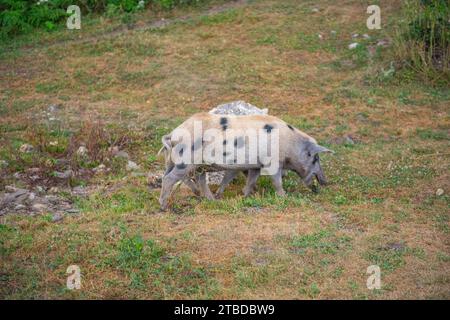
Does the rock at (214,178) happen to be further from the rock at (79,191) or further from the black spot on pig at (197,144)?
the rock at (79,191)

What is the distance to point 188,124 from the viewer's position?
10602mm

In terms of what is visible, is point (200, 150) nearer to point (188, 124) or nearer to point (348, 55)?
point (188, 124)

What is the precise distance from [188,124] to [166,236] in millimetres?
2179

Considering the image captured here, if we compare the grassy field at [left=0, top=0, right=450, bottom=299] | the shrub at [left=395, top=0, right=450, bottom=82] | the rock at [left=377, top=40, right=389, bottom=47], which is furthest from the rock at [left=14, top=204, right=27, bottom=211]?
the rock at [left=377, top=40, right=389, bottom=47]

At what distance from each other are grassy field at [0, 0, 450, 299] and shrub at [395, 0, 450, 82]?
1.45 feet

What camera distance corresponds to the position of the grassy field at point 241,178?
8.27 meters

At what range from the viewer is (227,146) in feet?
34.6

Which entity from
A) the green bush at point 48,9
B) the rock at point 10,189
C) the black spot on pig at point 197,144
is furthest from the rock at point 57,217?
the green bush at point 48,9

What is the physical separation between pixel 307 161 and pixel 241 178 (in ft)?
5.20

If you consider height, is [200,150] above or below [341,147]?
above

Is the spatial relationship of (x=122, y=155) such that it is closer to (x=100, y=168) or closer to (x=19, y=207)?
(x=100, y=168)

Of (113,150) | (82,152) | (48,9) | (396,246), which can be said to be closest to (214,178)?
(113,150)

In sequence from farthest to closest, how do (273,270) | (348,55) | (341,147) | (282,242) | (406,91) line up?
(348,55) → (406,91) → (341,147) → (282,242) → (273,270)
